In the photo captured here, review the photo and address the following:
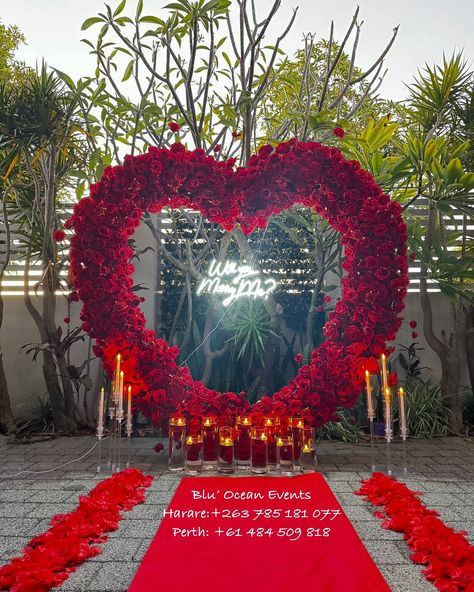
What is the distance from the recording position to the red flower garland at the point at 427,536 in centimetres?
189

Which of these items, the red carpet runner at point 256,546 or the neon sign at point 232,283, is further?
the neon sign at point 232,283

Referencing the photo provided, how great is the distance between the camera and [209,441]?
3688 mm

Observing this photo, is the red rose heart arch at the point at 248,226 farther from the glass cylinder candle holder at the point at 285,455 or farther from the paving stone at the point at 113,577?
the paving stone at the point at 113,577

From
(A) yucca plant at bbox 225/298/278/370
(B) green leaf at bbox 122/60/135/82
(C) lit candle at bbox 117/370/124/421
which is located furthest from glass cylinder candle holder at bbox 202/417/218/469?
(B) green leaf at bbox 122/60/135/82

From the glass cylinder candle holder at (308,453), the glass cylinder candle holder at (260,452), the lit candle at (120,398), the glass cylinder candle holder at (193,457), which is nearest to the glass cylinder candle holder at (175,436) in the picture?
the glass cylinder candle holder at (193,457)

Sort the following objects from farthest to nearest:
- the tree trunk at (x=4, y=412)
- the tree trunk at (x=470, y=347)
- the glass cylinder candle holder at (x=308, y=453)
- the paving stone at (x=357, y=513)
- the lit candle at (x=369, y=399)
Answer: the tree trunk at (x=470, y=347), the tree trunk at (x=4, y=412), the glass cylinder candle holder at (x=308, y=453), the lit candle at (x=369, y=399), the paving stone at (x=357, y=513)

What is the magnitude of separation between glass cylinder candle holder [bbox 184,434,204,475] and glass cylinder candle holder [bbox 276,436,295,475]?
59 centimetres

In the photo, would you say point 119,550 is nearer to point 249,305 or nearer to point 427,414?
point 249,305

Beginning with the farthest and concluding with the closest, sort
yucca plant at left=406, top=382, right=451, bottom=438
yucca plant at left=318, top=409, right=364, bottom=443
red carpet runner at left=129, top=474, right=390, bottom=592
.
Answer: yucca plant at left=406, top=382, right=451, bottom=438, yucca plant at left=318, top=409, right=364, bottom=443, red carpet runner at left=129, top=474, right=390, bottom=592

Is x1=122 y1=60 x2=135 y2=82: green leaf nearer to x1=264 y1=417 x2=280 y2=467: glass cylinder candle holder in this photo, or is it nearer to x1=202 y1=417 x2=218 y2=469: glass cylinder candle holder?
x1=202 y1=417 x2=218 y2=469: glass cylinder candle holder

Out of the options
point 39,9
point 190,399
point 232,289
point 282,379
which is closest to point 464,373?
point 282,379

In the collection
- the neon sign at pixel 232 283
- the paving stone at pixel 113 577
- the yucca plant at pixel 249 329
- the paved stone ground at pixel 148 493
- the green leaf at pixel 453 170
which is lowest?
the paved stone ground at pixel 148 493

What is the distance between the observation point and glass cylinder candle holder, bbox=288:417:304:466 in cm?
358

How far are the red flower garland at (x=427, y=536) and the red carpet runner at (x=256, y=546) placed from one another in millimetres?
241
